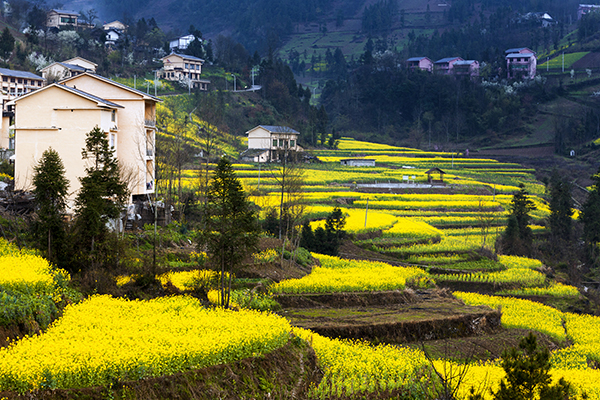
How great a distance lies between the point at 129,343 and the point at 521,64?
117 meters

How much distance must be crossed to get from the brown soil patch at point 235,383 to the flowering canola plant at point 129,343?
0.49 feet

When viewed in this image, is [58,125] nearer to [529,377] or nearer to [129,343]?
[129,343]

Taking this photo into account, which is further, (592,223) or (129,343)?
(592,223)

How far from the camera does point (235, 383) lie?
12656mm

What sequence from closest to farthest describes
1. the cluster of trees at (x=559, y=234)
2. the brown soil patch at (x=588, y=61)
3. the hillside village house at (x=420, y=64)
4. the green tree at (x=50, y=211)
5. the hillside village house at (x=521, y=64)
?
the green tree at (x=50, y=211) < the cluster of trees at (x=559, y=234) < the hillside village house at (x=521, y=64) < the brown soil patch at (x=588, y=61) < the hillside village house at (x=420, y=64)

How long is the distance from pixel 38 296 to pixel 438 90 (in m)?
103

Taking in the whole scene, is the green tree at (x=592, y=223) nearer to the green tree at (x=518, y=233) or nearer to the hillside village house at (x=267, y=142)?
the green tree at (x=518, y=233)

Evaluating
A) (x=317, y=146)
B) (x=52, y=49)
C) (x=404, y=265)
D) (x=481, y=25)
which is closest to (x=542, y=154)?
(x=317, y=146)

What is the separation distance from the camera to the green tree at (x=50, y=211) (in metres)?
17.7

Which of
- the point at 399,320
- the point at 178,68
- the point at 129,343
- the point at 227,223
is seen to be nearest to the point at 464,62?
the point at 178,68

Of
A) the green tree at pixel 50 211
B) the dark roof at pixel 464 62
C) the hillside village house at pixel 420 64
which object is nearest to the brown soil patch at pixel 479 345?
the green tree at pixel 50 211

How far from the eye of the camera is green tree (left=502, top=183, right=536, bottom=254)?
40938 millimetres

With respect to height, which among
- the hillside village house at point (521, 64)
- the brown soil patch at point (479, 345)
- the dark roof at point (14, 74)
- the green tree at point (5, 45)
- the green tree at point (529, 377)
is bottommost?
the brown soil patch at point (479, 345)

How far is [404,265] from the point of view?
3331 cm
